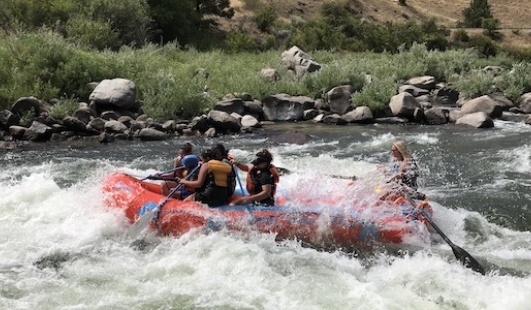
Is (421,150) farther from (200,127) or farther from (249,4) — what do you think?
(249,4)

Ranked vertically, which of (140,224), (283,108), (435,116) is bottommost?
(283,108)

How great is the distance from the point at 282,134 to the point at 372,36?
2038cm

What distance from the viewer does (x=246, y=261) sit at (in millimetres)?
6301

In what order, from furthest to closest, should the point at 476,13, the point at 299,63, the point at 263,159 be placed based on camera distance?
the point at 476,13 < the point at 299,63 < the point at 263,159

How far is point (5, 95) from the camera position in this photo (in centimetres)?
1430

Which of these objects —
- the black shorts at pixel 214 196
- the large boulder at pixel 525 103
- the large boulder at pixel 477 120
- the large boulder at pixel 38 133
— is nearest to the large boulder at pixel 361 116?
the large boulder at pixel 477 120

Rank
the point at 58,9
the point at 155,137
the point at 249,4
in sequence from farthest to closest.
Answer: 1. the point at 249,4
2. the point at 58,9
3. the point at 155,137

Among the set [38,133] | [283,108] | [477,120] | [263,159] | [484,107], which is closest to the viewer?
[263,159]

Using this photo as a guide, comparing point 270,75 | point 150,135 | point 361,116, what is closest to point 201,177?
point 150,135

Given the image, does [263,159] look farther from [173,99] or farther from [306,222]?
[173,99]

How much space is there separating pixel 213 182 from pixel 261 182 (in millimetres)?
597

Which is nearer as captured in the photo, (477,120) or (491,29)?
(477,120)

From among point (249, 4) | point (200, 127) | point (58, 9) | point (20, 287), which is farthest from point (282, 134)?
point (249, 4)

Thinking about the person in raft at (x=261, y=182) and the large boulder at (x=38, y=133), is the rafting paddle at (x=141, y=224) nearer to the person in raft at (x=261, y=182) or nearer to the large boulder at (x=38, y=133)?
the person in raft at (x=261, y=182)
